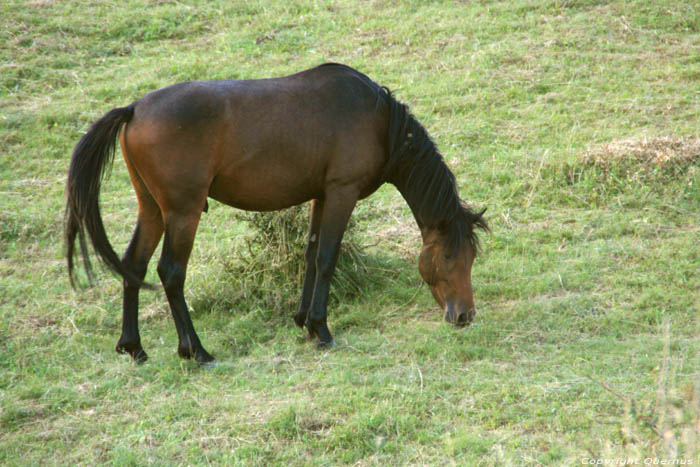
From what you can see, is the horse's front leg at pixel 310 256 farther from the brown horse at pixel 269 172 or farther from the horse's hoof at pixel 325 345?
the horse's hoof at pixel 325 345

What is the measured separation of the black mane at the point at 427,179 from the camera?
5508 mm

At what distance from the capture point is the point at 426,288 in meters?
6.41

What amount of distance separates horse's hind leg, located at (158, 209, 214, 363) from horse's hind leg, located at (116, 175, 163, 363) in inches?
12.0

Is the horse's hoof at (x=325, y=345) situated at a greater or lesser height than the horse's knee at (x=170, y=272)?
lesser

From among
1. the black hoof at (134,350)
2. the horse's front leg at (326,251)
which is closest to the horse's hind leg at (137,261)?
the black hoof at (134,350)

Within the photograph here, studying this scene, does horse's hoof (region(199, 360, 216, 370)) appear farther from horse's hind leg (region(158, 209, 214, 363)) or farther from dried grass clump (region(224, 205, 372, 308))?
dried grass clump (region(224, 205, 372, 308))

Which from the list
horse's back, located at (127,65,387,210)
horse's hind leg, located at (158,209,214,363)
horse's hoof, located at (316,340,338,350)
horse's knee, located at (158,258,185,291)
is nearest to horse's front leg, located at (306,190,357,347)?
horse's hoof, located at (316,340,338,350)

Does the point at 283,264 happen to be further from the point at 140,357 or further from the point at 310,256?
the point at 140,357

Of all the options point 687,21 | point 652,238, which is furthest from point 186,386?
point 687,21

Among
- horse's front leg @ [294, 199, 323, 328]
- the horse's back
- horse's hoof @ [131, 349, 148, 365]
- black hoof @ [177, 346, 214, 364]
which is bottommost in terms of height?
horse's hoof @ [131, 349, 148, 365]

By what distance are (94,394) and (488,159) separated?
5.39 meters

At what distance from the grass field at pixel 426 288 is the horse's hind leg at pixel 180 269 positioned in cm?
14

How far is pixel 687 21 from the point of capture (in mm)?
11352

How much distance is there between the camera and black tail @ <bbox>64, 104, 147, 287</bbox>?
491 cm
